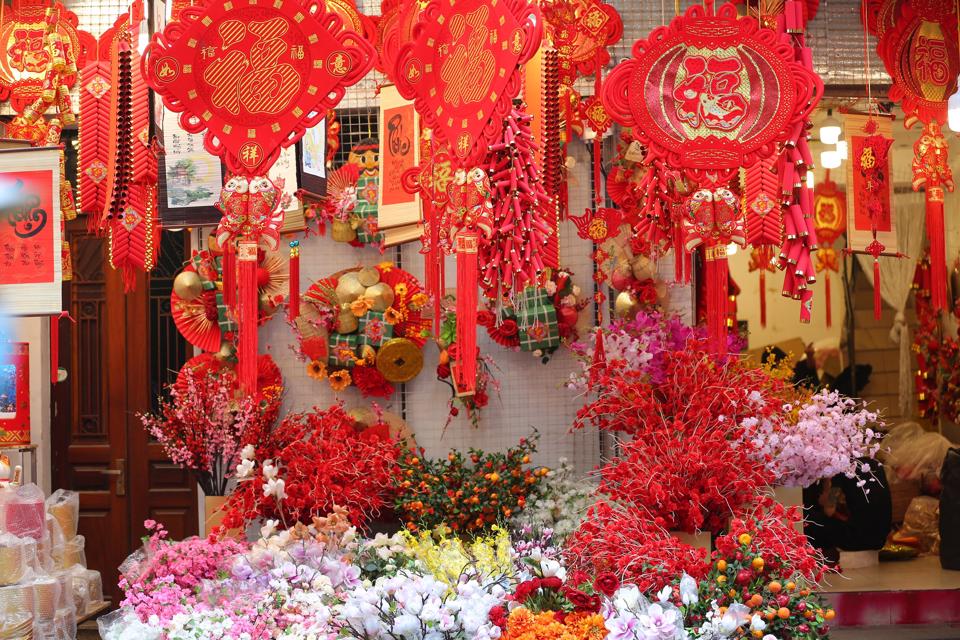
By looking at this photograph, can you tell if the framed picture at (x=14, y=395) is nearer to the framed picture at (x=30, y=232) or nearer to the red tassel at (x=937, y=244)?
the framed picture at (x=30, y=232)

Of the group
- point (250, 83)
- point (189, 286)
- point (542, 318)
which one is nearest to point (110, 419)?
point (189, 286)

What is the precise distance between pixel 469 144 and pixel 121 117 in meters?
1.47

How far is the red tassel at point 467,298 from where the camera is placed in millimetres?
3648

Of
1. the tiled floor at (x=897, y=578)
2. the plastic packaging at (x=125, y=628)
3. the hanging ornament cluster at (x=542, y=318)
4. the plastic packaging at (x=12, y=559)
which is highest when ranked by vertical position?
the hanging ornament cluster at (x=542, y=318)

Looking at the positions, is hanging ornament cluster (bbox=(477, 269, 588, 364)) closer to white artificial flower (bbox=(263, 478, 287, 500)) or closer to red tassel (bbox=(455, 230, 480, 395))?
white artificial flower (bbox=(263, 478, 287, 500))

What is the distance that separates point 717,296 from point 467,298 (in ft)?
3.30

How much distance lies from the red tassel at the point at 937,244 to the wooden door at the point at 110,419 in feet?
13.7

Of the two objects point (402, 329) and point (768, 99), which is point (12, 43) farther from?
point (768, 99)

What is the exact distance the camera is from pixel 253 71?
381 cm

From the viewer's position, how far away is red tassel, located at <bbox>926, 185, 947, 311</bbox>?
5.08m


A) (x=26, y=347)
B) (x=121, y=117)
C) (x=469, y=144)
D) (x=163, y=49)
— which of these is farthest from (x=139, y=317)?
(x=469, y=144)

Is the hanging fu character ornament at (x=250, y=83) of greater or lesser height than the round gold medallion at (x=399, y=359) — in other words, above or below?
above

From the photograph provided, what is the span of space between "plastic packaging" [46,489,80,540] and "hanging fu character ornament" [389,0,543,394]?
2.72m

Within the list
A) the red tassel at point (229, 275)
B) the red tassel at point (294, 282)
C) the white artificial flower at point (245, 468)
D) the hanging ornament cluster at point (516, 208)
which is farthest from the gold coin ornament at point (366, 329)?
the hanging ornament cluster at point (516, 208)
